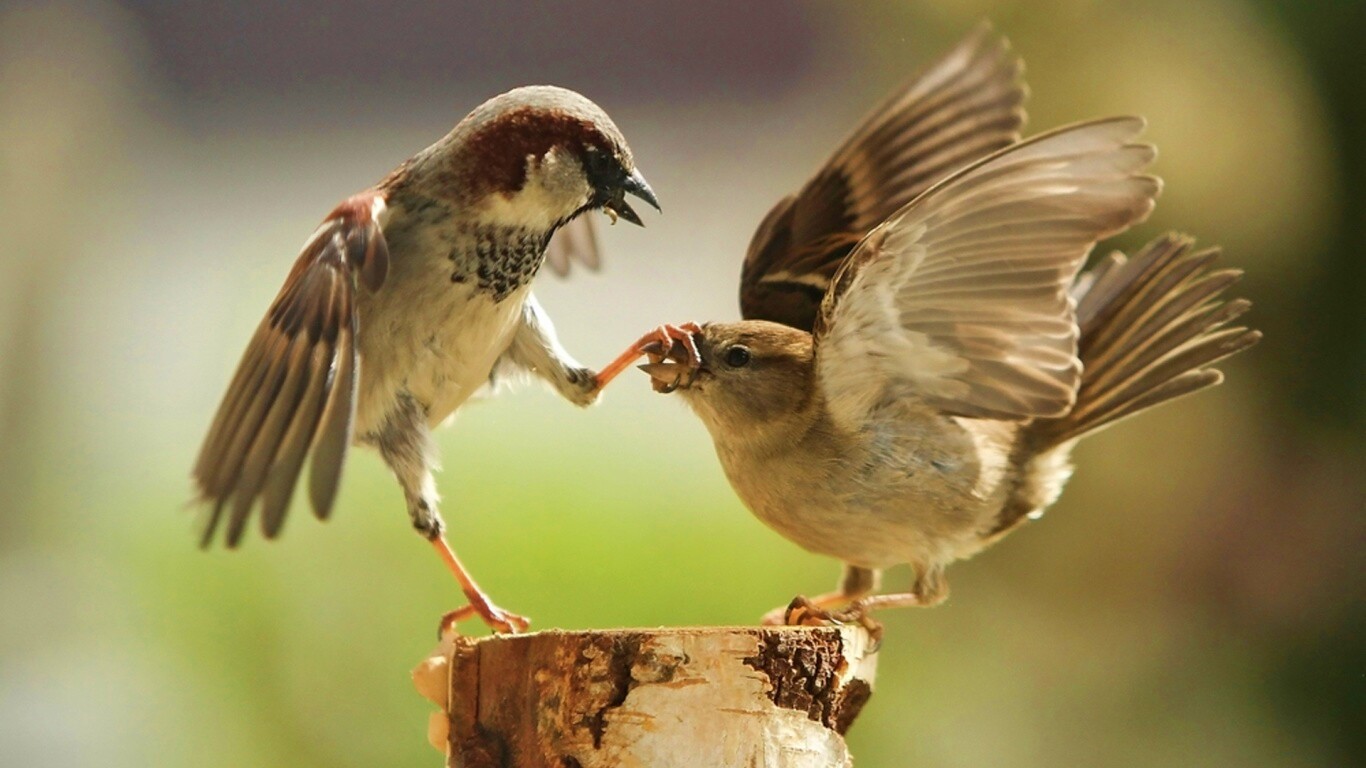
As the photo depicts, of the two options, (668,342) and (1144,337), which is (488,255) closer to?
(668,342)

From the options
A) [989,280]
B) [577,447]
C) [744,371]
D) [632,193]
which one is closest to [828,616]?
[744,371]

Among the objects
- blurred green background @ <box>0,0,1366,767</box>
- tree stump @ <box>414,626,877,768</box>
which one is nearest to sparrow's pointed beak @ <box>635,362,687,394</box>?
tree stump @ <box>414,626,877,768</box>

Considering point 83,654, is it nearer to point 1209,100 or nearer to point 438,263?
point 438,263

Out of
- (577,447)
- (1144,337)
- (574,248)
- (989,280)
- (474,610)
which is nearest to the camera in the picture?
(989,280)

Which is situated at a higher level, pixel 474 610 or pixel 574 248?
pixel 574 248

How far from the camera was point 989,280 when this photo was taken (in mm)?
1376

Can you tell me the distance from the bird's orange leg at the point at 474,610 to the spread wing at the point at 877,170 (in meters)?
0.57

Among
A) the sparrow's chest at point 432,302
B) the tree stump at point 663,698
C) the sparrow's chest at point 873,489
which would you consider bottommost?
the tree stump at point 663,698

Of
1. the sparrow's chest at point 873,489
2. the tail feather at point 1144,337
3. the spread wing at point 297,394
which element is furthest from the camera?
the tail feather at point 1144,337

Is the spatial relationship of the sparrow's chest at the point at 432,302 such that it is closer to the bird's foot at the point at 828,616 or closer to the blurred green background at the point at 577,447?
the bird's foot at the point at 828,616

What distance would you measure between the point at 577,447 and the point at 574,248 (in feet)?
2.75

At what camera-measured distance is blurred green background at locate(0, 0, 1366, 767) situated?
8.34ft

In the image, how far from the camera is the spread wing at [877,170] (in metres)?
1.73

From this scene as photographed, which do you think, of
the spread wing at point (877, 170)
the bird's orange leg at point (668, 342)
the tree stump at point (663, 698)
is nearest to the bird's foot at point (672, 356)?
the bird's orange leg at point (668, 342)
